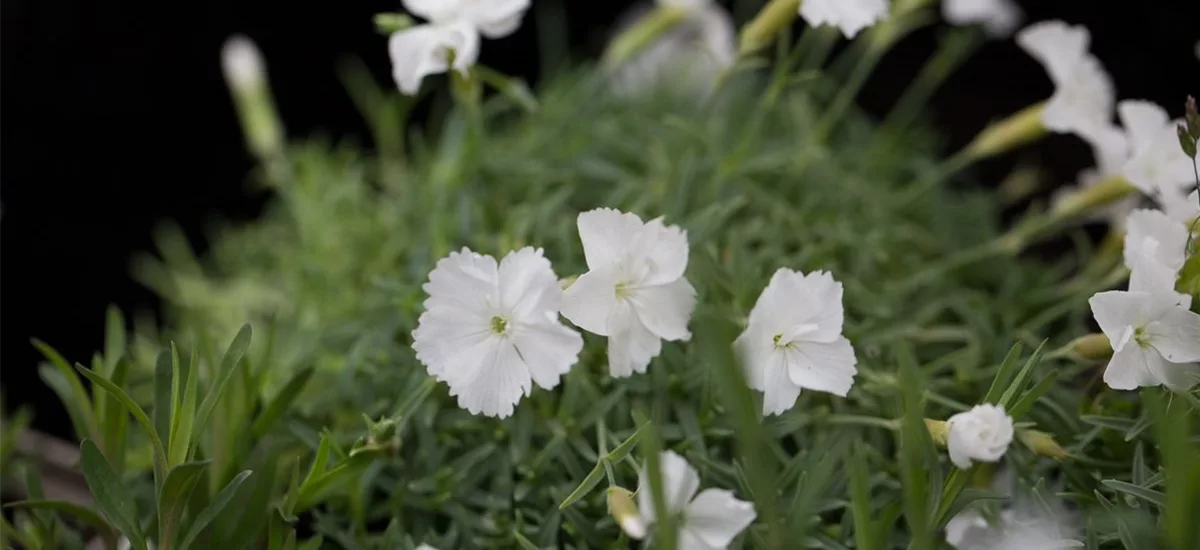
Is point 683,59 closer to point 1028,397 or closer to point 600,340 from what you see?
point 600,340

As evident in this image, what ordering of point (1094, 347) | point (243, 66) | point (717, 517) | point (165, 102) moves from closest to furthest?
point (717, 517), point (1094, 347), point (243, 66), point (165, 102)

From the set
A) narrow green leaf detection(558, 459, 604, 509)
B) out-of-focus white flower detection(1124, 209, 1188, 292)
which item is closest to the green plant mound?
narrow green leaf detection(558, 459, 604, 509)

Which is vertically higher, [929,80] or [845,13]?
[845,13]

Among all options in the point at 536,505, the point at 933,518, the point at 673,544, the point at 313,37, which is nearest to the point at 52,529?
the point at 536,505

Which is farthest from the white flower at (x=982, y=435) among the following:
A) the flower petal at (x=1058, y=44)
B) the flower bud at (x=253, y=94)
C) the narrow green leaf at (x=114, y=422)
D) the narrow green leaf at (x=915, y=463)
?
the flower bud at (x=253, y=94)

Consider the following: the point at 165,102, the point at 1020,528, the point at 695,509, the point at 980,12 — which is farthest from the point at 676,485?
the point at 165,102

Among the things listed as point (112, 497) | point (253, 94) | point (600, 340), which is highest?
point (253, 94)
